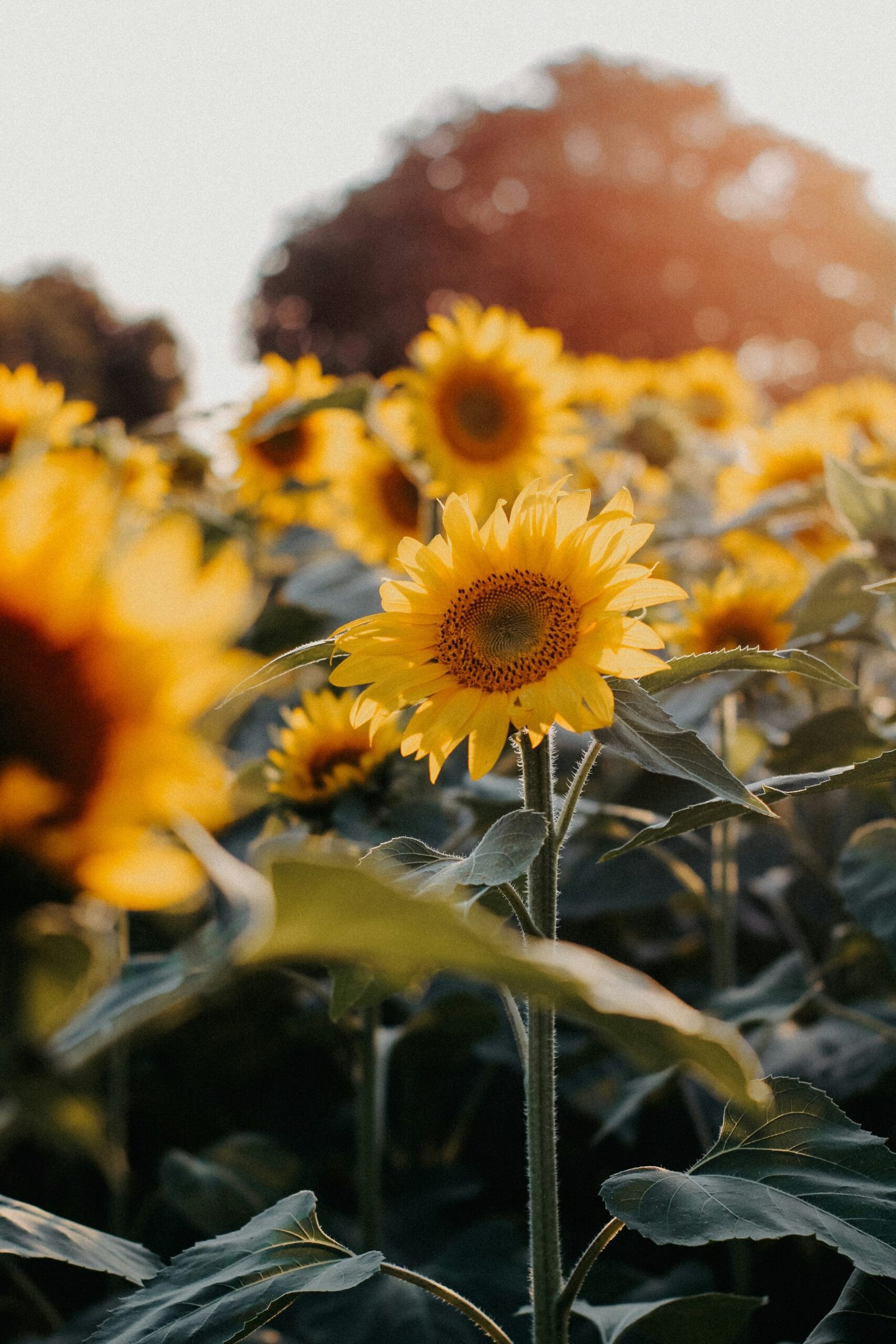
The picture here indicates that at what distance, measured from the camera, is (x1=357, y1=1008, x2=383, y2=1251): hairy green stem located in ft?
3.79

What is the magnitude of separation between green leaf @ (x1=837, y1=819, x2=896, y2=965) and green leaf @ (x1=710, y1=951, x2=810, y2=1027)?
0.16 m

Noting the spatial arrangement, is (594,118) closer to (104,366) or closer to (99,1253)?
(104,366)

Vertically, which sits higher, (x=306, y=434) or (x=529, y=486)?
(x=306, y=434)

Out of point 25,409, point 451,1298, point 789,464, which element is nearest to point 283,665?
point 451,1298

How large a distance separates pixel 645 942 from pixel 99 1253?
120cm

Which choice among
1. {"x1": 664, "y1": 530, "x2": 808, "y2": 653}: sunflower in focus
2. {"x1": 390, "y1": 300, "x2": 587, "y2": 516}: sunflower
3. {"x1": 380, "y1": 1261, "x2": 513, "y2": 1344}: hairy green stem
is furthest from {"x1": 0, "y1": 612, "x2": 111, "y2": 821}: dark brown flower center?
{"x1": 390, "y1": 300, "x2": 587, "y2": 516}: sunflower

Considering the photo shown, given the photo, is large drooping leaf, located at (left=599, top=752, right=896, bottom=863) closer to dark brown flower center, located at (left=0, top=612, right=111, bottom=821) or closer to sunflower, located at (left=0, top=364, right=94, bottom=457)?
dark brown flower center, located at (left=0, top=612, right=111, bottom=821)

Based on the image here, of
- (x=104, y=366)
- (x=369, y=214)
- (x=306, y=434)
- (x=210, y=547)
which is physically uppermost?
(x=369, y=214)

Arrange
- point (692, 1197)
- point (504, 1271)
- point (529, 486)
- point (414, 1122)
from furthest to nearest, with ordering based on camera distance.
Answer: point (414, 1122) < point (504, 1271) < point (529, 486) < point (692, 1197)

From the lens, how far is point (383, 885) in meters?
0.30

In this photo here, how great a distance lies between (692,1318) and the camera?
0.78 meters

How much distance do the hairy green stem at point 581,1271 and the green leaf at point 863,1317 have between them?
0.49ft

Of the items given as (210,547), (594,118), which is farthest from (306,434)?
(594,118)

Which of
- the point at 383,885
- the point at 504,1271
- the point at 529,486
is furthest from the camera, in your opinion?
the point at 504,1271
